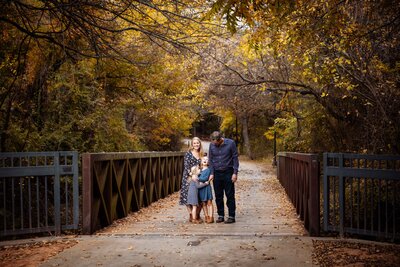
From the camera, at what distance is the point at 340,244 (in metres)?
6.46

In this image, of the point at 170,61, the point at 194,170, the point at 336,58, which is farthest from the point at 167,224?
the point at 170,61

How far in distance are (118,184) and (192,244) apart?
3046 mm

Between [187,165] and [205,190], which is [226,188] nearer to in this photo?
[205,190]

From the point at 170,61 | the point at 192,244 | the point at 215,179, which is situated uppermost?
the point at 170,61

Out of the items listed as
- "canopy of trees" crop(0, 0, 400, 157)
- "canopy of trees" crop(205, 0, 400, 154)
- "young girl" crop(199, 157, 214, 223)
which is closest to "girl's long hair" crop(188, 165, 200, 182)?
"young girl" crop(199, 157, 214, 223)

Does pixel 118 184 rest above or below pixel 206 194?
above

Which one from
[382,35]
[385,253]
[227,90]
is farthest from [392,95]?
[227,90]

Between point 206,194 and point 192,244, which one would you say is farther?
point 206,194

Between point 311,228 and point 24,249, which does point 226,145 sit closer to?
point 311,228

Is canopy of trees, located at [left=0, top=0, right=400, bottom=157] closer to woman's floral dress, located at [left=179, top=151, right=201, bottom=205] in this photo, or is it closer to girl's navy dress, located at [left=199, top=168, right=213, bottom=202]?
woman's floral dress, located at [left=179, top=151, right=201, bottom=205]

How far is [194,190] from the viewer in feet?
30.2

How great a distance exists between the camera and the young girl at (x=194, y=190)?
9.09m

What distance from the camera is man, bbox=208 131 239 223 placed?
901 centimetres

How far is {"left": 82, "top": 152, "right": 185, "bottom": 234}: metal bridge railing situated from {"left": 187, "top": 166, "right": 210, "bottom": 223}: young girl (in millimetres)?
1363
